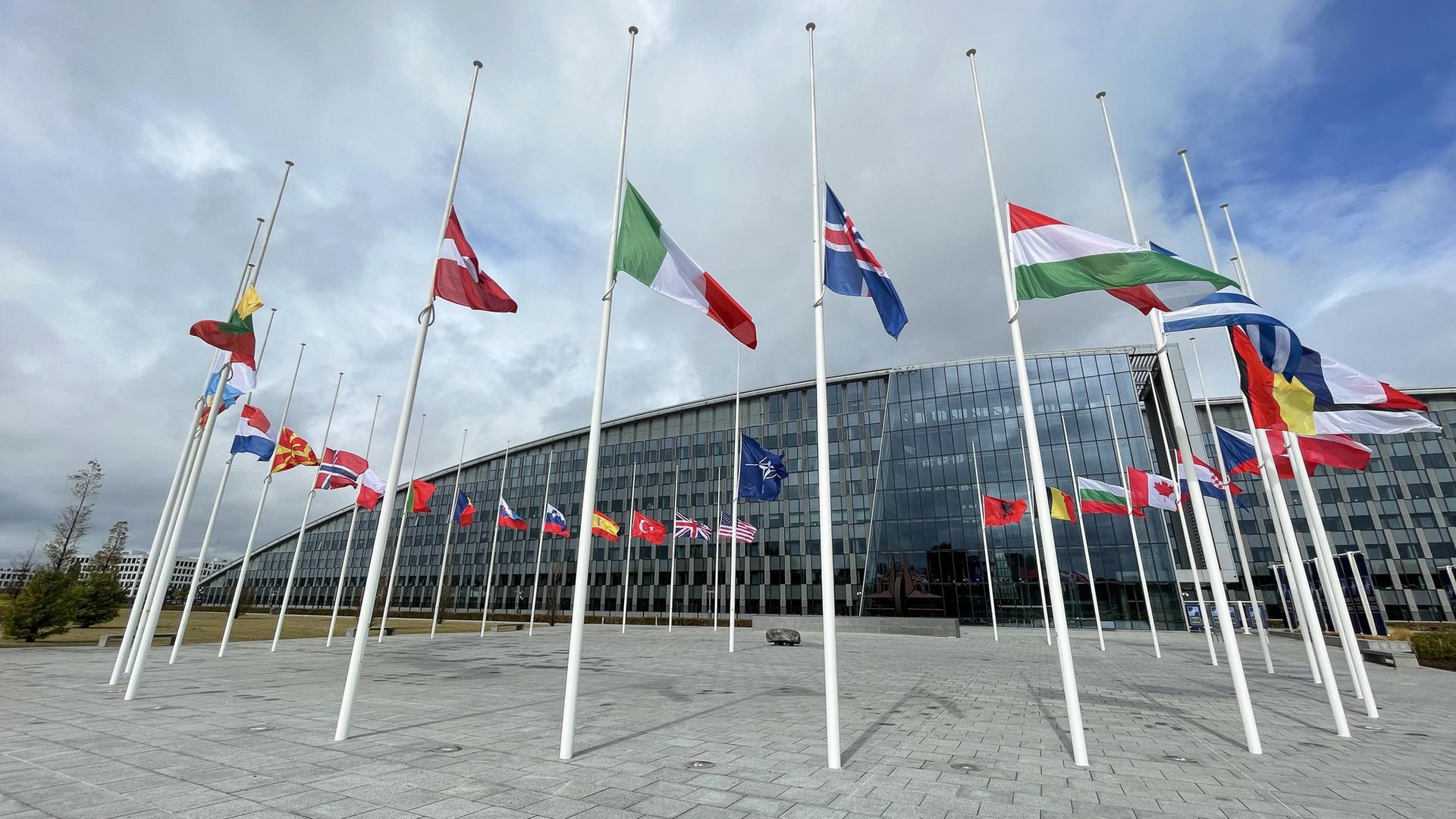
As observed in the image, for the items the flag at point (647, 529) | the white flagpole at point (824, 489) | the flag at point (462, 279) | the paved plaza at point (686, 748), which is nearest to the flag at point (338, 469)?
the paved plaza at point (686, 748)

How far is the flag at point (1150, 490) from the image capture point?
24.5m

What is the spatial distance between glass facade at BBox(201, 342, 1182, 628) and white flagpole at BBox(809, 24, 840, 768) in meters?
35.9

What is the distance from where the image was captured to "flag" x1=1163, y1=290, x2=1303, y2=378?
1055cm

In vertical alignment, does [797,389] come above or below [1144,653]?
above

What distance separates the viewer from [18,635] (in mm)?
24328

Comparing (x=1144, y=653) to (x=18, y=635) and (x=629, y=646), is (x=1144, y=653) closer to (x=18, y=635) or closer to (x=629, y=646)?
(x=629, y=646)

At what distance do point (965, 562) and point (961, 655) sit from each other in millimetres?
35068

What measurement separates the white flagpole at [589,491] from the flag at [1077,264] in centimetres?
698

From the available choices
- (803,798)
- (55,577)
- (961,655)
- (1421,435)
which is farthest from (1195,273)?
(1421,435)

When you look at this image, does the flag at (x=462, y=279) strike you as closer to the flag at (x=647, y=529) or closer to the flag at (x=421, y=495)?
the flag at (x=421, y=495)

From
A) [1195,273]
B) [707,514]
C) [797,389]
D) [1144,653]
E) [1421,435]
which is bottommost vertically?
[1144,653]

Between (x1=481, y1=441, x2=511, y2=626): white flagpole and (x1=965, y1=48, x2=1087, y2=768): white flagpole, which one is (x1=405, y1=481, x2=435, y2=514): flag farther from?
(x1=965, y1=48, x2=1087, y2=768): white flagpole

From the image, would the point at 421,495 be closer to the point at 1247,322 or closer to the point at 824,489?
the point at 824,489

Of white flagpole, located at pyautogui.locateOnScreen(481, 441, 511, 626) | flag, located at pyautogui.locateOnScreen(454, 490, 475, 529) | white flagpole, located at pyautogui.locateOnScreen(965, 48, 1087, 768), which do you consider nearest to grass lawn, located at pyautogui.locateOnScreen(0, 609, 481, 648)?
white flagpole, located at pyautogui.locateOnScreen(481, 441, 511, 626)
